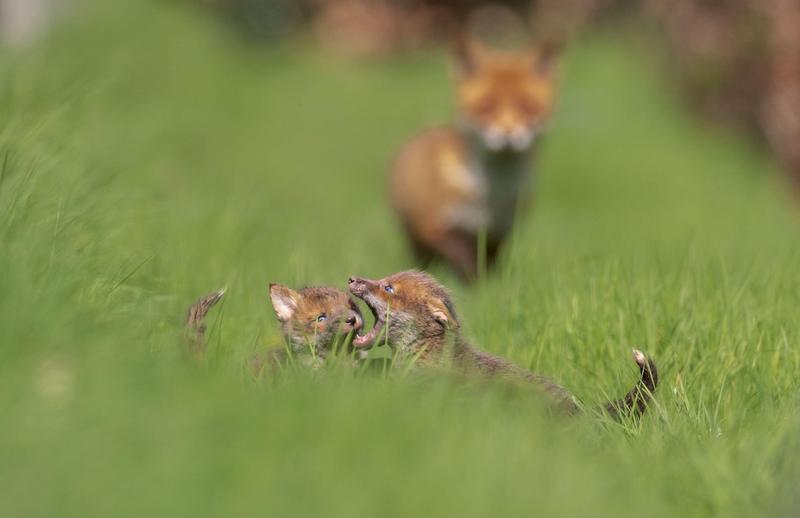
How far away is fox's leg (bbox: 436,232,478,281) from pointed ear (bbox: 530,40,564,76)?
113cm

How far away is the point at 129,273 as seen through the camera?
4309 millimetres

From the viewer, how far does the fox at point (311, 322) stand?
13.4 ft

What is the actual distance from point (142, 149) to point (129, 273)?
345cm

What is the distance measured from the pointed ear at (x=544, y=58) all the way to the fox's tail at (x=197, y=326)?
456 cm

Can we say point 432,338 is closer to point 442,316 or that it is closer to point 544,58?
point 442,316

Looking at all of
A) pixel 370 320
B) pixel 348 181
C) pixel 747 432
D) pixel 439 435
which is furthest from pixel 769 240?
pixel 439 435

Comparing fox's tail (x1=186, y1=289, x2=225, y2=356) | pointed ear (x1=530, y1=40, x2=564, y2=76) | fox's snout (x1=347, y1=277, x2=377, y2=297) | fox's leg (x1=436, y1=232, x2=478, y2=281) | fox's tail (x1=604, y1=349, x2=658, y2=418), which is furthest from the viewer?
pointed ear (x1=530, y1=40, x2=564, y2=76)

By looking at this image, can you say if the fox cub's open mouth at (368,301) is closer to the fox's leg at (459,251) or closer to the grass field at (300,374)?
the grass field at (300,374)

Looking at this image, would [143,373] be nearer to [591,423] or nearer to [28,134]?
[591,423]

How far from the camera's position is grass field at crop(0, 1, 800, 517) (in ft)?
9.61

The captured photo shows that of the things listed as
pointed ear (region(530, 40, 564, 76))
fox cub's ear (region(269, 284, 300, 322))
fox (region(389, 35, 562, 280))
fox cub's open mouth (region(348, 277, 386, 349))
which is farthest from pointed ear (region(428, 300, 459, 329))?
pointed ear (region(530, 40, 564, 76))

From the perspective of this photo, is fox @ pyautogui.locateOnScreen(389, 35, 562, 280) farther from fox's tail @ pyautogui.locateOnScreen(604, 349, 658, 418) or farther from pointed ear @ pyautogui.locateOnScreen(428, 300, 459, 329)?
fox's tail @ pyautogui.locateOnScreen(604, 349, 658, 418)

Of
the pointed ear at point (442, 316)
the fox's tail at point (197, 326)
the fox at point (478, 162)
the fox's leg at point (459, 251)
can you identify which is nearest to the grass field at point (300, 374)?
the fox's tail at point (197, 326)

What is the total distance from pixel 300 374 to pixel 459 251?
4.29m
